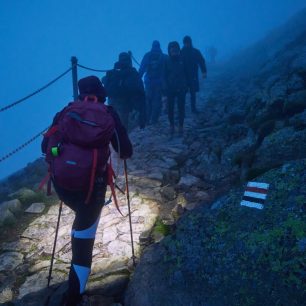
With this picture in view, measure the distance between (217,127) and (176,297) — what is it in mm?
7579

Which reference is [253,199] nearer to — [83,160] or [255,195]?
[255,195]

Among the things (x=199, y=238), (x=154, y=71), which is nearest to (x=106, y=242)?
(x=199, y=238)

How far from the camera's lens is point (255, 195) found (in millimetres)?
3611

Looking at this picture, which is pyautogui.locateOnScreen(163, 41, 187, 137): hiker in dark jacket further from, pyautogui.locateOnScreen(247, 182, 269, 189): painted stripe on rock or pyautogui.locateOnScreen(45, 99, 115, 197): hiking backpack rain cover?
pyautogui.locateOnScreen(45, 99, 115, 197): hiking backpack rain cover

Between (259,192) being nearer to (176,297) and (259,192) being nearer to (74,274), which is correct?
(176,297)

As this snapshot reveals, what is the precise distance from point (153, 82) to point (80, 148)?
8601 mm

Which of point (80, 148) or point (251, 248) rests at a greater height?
point (80, 148)

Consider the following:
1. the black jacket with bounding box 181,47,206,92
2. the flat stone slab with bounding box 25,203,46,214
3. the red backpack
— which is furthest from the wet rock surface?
the black jacket with bounding box 181,47,206,92

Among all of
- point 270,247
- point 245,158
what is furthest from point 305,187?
point 245,158

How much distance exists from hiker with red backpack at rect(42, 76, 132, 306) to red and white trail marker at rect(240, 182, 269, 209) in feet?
5.01

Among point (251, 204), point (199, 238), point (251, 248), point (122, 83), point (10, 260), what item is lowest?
point (10, 260)

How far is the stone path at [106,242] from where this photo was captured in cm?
388

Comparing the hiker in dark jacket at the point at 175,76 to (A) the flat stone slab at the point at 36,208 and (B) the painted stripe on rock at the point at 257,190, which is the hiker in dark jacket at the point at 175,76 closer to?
(A) the flat stone slab at the point at 36,208

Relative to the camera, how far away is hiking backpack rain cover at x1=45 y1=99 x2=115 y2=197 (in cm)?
304
